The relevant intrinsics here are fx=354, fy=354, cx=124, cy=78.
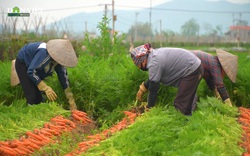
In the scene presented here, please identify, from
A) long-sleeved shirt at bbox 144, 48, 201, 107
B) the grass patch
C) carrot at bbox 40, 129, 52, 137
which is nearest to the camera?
the grass patch

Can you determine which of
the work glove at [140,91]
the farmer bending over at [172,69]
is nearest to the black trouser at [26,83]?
the work glove at [140,91]

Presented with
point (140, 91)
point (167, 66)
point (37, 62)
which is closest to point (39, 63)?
point (37, 62)

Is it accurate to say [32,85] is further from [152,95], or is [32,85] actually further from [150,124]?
[150,124]

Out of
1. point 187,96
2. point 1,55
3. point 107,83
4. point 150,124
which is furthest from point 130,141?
point 1,55

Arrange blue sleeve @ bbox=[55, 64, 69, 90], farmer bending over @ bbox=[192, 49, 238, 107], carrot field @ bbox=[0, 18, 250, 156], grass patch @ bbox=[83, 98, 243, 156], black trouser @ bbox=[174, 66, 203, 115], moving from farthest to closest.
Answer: blue sleeve @ bbox=[55, 64, 69, 90]
farmer bending over @ bbox=[192, 49, 238, 107]
black trouser @ bbox=[174, 66, 203, 115]
carrot field @ bbox=[0, 18, 250, 156]
grass patch @ bbox=[83, 98, 243, 156]

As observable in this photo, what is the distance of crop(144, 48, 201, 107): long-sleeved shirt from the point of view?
15.1 ft

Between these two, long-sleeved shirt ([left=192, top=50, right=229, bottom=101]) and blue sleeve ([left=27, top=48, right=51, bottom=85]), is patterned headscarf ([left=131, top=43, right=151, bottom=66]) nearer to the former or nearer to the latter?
long-sleeved shirt ([left=192, top=50, right=229, bottom=101])

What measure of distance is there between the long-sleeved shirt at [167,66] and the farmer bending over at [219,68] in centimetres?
66

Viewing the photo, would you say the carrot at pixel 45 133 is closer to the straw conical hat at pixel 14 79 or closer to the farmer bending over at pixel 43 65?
the farmer bending over at pixel 43 65

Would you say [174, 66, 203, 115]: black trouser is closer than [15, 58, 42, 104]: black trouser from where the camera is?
Yes

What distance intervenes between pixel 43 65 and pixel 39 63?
7 centimetres

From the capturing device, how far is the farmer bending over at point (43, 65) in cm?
533

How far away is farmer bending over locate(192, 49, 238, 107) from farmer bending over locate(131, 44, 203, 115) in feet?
1.93

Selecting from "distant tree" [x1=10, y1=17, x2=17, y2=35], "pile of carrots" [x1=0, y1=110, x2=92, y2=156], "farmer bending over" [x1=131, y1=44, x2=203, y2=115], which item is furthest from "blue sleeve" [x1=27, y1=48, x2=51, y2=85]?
"distant tree" [x1=10, y1=17, x2=17, y2=35]
